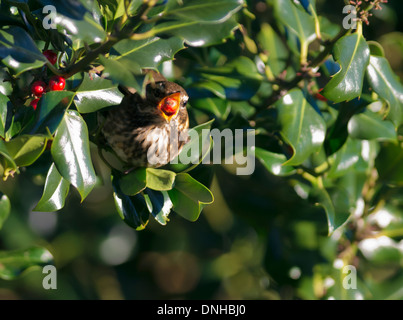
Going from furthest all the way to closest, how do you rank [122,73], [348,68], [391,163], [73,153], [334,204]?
[391,163] → [334,204] → [348,68] → [73,153] → [122,73]

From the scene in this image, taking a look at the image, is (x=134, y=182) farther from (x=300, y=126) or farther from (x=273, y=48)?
(x=273, y=48)

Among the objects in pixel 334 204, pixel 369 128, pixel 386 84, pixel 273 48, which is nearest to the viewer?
pixel 386 84

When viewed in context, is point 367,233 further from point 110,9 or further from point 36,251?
point 110,9

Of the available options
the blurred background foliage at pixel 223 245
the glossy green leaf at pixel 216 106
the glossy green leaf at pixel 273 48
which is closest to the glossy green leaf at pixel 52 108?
the glossy green leaf at pixel 216 106

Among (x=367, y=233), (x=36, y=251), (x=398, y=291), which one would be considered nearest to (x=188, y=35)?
(x=36, y=251)

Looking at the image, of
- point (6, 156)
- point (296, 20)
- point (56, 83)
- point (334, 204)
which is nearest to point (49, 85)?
point (56, 83)

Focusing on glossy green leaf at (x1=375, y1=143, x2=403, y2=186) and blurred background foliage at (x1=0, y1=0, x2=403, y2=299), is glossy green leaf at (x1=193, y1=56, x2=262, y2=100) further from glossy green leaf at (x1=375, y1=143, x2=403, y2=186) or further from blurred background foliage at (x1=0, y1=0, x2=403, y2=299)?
glossy green leaf at (x1=375, y1=143, x2=403, y2=186)
